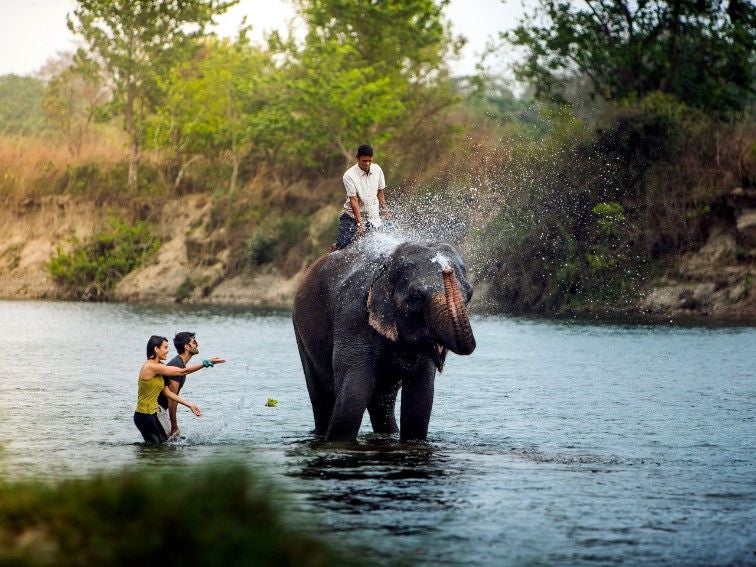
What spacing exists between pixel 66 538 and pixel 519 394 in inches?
548

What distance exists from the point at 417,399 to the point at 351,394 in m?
0.68

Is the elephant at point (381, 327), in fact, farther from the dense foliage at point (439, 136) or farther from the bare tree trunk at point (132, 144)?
the bare tree trunk at point (132, 144)

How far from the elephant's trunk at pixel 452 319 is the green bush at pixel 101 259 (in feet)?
144

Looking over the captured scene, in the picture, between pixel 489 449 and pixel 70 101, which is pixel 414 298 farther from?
pixel 70 101

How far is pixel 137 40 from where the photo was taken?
6094cm

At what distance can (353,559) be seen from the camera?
8562 millimetres

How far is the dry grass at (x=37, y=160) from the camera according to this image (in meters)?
59.2

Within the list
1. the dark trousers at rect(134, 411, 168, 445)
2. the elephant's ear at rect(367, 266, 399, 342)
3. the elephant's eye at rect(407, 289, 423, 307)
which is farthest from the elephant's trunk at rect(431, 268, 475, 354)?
the dark trousers at rect(134, 411, 168, 445)

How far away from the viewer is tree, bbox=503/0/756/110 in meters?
47.9

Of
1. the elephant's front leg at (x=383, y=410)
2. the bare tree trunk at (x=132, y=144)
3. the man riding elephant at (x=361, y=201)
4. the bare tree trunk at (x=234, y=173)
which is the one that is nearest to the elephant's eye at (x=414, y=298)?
Result: the elephant's front leg at (x=383, y=410)

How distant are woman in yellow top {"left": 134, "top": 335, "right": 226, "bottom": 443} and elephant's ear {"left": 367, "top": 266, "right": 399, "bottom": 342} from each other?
2014 mm

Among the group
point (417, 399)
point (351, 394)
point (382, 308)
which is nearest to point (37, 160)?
point (417, 399)

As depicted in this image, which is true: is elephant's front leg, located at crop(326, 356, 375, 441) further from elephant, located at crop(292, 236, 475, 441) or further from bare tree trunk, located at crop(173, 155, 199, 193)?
bare tree trunk, located at crop(173, 155, 199, 193)

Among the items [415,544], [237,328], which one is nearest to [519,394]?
[415,544]
